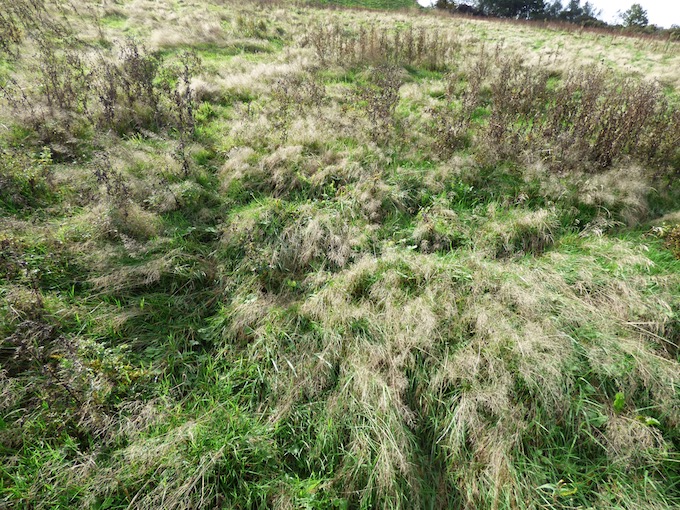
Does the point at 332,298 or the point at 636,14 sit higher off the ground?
the point at 636,14

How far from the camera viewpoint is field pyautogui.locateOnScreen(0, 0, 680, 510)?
2111 millimetres

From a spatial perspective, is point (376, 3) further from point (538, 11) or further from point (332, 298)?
point (332, 298)

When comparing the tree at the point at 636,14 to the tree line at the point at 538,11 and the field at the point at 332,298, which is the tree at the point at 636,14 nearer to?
the tree line at the point at 538,11

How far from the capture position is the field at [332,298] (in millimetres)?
2111

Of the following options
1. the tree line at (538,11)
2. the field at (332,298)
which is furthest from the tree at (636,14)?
the field at (332,298)

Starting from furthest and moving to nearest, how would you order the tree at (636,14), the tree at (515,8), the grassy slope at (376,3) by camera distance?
the tree at (515,8), the tree at (636,14), the grassy slope at (376,3)

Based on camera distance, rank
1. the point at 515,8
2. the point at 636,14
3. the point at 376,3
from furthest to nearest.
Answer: the point at 515,8
the point at 636,14
the point at 376,3

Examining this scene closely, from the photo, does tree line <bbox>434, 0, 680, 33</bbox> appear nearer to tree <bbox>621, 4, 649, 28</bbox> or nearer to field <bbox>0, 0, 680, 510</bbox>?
tree <bbox>621, 4, 649, 28</bbox>

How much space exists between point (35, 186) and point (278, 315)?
3220 mm

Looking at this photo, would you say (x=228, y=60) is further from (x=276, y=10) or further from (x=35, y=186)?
(x=276, y=10)

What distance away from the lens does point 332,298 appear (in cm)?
306

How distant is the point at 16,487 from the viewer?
1868 millimetres

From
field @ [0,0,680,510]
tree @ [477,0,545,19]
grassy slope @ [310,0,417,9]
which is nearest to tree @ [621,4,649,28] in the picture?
tree @ [477,0,545,19]

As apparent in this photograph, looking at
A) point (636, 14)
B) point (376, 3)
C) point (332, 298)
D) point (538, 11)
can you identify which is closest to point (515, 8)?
point (538, 11)
